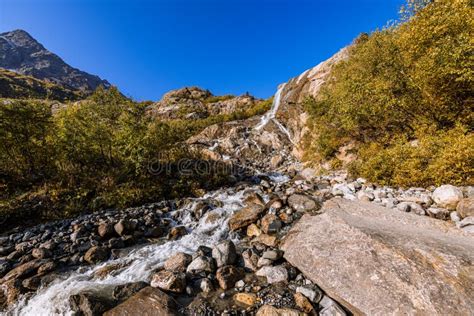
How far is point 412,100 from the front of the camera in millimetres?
8148

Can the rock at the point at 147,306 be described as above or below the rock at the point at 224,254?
below

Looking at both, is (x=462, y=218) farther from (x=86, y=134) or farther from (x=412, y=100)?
(x=86, y=134)

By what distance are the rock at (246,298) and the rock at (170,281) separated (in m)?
1.30

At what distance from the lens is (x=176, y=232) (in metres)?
7.09

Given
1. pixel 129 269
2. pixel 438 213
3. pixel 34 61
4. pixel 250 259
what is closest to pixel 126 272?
pixel 129 269

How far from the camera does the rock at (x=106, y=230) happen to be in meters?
6.79

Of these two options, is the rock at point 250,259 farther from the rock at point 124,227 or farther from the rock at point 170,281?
the rock at point 124,227

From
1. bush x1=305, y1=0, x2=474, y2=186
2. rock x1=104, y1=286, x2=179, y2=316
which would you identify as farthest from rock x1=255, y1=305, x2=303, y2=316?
bush x1=305, y1=0, x2=474, y2=186

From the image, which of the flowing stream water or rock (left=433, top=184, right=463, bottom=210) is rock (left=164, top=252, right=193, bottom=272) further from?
rock (left=433, top=184, right=463, bottom=210)

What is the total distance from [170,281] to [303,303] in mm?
2973

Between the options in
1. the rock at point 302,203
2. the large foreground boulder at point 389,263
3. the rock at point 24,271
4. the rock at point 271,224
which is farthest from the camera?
the rock at point 302,203

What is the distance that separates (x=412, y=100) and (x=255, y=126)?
15585mm

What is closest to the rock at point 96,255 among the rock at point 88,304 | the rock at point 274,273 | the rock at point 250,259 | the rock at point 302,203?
the rock at point 88,304

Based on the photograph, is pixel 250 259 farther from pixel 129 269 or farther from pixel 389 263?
pixel 129 269
